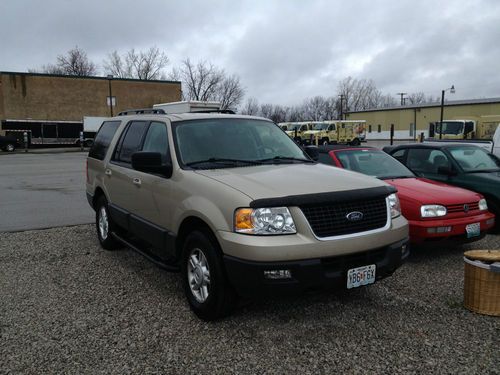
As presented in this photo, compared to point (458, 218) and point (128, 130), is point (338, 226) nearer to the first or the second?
point (458, 218)

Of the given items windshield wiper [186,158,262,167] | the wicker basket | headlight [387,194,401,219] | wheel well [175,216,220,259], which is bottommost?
the wicker basket

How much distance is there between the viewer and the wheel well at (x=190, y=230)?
3812 millimetres

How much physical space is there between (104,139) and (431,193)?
4.68 meters

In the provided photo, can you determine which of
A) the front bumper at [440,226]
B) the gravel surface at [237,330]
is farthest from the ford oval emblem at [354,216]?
the front bumper at [440,226]

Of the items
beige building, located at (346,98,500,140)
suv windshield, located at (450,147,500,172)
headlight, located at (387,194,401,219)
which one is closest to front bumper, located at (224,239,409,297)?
headlight, located at (387,194,401,219)

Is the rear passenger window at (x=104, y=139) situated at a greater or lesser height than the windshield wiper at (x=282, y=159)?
greater

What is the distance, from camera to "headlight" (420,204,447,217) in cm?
562

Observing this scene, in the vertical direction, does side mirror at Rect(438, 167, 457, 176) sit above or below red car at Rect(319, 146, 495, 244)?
above

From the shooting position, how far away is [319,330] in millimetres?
3805

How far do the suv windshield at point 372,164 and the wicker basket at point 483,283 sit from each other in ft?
9.00

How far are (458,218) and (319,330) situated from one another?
2.98m

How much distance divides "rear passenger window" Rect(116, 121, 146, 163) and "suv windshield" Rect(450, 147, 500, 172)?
532 centimetres

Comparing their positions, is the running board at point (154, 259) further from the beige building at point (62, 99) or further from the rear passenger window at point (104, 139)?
the beige building at point (62, 99)

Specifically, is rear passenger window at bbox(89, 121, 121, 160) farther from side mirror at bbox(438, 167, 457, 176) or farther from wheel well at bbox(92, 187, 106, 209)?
side mirror at bbox(438, 167, 457, 176)
